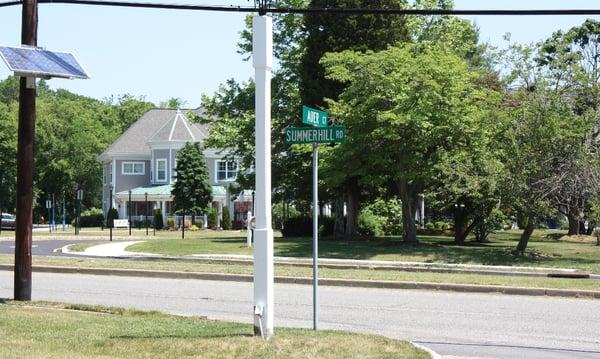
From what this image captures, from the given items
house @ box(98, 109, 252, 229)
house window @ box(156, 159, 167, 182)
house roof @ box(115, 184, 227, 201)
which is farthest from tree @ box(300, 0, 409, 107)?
house window @ box(156, 159, 167, 182)

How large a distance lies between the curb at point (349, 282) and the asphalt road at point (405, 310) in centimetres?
44

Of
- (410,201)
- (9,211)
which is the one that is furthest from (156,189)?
(410,201)

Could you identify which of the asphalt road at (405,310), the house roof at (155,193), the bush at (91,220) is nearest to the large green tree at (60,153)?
the bush at (91,220)

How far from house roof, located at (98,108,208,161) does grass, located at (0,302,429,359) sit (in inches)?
2271

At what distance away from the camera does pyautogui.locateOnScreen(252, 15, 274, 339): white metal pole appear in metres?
9.40

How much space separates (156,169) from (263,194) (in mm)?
60899

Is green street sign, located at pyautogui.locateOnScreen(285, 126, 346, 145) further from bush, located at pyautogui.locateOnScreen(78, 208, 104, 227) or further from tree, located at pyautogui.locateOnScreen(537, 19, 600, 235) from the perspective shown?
bush, located at pyautogui.locateOnScreen(78, 208, 104, 227)

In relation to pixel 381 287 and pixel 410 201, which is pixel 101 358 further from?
pixel 410 201

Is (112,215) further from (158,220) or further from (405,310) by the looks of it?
(405,310)

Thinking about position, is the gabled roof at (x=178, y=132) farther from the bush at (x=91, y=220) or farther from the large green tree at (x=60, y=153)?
the large green tree at (x=60, y=153)

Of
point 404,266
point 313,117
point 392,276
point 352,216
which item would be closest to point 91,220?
point 352,216

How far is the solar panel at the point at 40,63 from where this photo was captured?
12469mm

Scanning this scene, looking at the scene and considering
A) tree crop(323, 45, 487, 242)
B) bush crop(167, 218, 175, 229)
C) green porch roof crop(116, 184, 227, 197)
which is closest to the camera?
tree crop(323, 45, 487, 242)

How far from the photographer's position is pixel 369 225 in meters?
45.7
